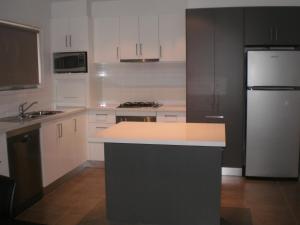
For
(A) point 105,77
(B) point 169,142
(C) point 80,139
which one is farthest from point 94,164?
(B) point 169,142

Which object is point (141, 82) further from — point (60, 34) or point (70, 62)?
point (60, 34)

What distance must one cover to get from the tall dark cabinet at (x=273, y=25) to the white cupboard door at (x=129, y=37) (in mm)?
1582

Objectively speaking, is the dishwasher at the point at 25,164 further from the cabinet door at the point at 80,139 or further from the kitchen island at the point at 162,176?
the kitchen island at the point at 162,176

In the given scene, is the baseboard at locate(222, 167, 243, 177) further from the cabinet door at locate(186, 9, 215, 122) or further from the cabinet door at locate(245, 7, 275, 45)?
the cabinet door at locate(245, 7, 275, 45)

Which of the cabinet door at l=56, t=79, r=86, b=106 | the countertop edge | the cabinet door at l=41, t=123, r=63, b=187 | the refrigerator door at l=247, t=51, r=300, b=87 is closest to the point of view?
the countertop edge

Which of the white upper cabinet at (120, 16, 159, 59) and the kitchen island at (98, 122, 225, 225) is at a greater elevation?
the white upper cabinet at (120, 16, 159, 59)

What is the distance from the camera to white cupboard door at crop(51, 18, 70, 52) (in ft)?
16.6

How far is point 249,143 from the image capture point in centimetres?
442

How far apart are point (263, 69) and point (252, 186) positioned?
4.87 ft

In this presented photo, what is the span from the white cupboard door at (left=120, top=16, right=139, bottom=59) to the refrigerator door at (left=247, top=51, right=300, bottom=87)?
165 centimetres

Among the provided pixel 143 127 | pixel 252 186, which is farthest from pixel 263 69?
pixel 143 127

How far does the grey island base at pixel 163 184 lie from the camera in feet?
9.20

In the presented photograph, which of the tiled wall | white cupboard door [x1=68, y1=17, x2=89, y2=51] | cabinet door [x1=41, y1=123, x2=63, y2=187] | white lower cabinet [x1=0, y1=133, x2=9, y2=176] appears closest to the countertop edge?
white lower cabinet [x1=0, y1=133, x2=9, y2=176]

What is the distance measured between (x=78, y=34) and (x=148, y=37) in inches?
41.0
